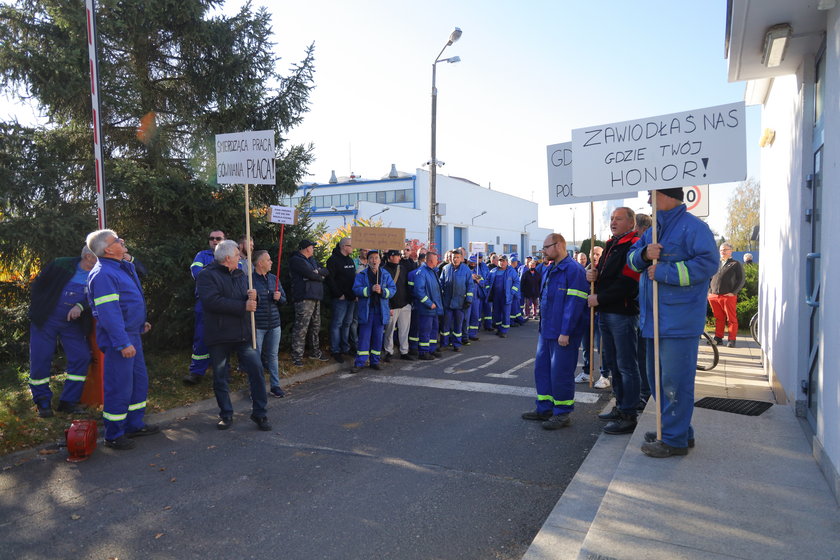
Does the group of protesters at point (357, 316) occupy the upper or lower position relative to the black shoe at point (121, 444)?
upper

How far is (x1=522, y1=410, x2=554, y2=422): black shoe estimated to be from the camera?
20.7ft

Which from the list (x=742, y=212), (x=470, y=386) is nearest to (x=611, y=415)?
(x=470, y=386)

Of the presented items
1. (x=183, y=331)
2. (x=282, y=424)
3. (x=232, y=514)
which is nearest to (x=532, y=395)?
(x=282, y=424)

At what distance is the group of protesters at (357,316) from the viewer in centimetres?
440

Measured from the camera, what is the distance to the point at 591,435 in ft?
19.2

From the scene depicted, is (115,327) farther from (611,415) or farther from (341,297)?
(611,415)

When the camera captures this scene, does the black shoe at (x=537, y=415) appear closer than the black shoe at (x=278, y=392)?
Yes

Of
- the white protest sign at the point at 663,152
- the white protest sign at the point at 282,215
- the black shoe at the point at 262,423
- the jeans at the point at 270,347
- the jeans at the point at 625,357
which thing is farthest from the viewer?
the white protest sign at the point at 282,215

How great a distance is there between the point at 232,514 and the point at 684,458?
11.1 ft

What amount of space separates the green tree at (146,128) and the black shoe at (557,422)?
5.77 m

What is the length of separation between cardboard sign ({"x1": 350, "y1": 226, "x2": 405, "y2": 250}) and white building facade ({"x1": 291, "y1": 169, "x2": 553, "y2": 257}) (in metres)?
28.9

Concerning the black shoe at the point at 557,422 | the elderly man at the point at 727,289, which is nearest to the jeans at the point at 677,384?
the black shoe at the point at 557,422

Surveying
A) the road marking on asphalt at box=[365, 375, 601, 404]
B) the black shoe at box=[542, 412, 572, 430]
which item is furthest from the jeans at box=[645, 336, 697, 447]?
the road marking on asphalt at box=[365, 375, 601, 404]

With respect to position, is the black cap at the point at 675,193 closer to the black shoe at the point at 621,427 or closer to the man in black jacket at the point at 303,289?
the black shoe at the point at 621,427
